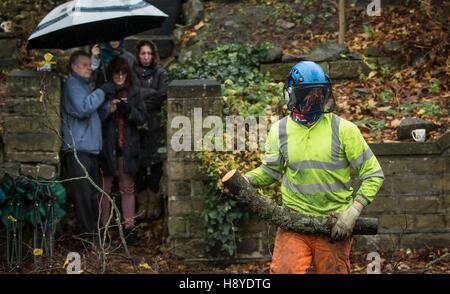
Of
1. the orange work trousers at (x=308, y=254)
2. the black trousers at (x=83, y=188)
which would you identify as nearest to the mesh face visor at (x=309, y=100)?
the orange work trousers at (x=308, y=254)

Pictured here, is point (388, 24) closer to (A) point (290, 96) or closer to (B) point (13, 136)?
(B) point (13, 136)

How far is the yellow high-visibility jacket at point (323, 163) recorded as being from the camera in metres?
6.16

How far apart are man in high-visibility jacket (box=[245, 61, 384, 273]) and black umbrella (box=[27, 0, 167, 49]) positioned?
129 inches

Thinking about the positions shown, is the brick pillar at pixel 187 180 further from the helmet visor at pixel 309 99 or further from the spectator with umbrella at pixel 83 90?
the helmet visor at pixel 309 99

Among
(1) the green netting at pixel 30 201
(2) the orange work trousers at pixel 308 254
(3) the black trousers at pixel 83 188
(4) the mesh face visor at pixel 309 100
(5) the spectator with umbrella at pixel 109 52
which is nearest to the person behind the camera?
(2) the orange work trousers at pixel 308 254

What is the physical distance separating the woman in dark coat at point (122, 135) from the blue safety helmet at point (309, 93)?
323cm

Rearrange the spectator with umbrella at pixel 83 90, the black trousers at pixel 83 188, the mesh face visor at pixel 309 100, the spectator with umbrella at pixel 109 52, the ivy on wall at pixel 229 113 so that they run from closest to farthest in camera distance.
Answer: the mesh face visor at pixel 309 100 → the ivy on wall at pixel 229 113 → the spectator with umbrella at pixel 83 90 → the black trousers at pixel 83 188 → the spectator with umbrella at pixel 109 52

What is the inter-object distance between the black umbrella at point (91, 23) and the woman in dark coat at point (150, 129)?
0.31m

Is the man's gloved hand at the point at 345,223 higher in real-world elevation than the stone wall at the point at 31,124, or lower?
lower

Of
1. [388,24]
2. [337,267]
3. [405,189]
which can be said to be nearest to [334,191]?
[337,267]

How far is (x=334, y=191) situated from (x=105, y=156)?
12.0ft

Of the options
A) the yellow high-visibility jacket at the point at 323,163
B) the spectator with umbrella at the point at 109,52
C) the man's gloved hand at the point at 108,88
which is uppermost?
the spectator with umbrella at the point at 109,52

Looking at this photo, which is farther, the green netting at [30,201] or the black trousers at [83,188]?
the black trousers at [83,188]

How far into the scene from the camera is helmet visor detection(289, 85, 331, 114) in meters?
6.25
